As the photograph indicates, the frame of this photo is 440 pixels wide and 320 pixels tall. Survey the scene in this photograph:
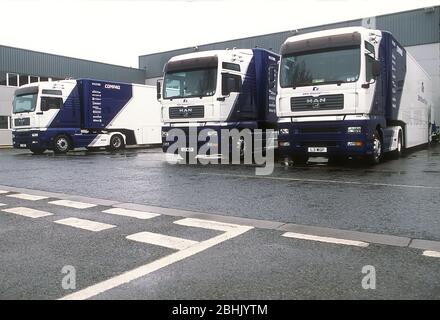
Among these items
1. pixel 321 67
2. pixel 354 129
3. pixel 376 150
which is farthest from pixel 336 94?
pixel 376 150

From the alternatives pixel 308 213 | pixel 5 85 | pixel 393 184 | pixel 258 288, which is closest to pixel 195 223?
pixel 308 213

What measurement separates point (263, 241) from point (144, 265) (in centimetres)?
137

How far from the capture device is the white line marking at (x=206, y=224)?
5305mm

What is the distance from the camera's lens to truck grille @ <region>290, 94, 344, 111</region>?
10.9 metres

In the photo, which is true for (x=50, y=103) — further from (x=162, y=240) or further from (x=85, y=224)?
(x=162, y=240)

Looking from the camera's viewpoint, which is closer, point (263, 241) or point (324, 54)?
point (263, 241)

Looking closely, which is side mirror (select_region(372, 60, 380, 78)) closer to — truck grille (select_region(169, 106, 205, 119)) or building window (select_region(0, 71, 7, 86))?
truck grille (select_region(169, 106, 205, 119))

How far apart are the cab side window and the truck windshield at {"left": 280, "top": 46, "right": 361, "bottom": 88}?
41.8ft

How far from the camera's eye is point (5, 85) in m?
33.1

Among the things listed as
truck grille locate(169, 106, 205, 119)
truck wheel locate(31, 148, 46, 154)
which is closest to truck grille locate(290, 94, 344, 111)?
truck grille locate(169, 106, 205, 119)

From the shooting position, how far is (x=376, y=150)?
39.2ft

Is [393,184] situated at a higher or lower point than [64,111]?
lower
